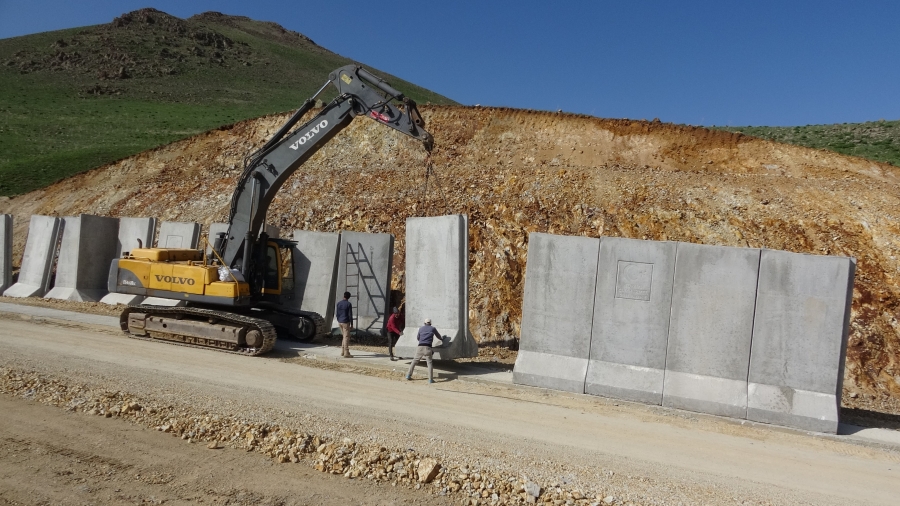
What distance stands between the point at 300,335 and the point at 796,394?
32.6ft

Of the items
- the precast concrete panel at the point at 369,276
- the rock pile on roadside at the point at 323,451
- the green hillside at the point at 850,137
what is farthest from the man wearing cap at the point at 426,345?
the green hillside at the point at 850,137

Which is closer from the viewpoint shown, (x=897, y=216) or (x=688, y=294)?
(x=688, y=294)

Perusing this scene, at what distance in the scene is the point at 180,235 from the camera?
18422mm

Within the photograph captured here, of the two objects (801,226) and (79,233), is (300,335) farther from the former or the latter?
(801,226)

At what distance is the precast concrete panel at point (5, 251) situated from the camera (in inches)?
798

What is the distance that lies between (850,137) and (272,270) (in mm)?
31311

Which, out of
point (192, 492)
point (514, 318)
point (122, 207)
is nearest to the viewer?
point (192, 492)

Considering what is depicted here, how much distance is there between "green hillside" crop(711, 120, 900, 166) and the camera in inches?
1098

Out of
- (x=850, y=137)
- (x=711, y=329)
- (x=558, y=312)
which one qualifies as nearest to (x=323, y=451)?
(x=558, y=312)

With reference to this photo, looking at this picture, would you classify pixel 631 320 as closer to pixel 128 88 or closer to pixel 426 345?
pixel 426 345

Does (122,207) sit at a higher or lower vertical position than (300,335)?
higher

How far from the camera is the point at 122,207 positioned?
26844mm

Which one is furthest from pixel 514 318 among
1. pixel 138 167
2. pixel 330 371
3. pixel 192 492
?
pixel 138 167

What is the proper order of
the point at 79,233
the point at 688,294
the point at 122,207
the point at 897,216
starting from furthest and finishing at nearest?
the point at 122,207 < the point at 79,233 < the point at 897,216 < the point at 688,294
